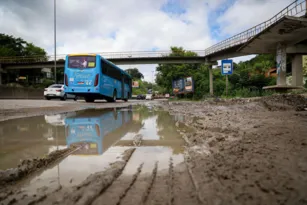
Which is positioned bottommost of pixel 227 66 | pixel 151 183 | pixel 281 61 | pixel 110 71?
pixel 151 183

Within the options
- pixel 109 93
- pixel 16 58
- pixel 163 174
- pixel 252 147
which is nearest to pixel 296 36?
pixel 109 93

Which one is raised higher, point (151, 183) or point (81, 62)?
point (81, 62)

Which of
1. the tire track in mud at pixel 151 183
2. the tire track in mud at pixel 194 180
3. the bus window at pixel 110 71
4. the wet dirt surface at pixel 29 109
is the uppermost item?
the bus window at pixel 110 71

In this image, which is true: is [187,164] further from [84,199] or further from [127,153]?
[84,199]

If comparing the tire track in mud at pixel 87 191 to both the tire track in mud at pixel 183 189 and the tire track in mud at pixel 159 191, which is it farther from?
the tire track in mud at pixel 183 189

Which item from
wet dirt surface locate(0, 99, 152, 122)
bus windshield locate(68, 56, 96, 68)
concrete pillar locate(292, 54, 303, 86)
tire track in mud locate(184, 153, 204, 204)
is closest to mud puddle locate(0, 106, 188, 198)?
tire track in mud locate(184, 153, 204, 204)

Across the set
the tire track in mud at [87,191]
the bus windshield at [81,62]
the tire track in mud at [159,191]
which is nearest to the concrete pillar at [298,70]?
the bus windshield at [81,62]

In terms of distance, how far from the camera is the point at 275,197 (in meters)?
1.16

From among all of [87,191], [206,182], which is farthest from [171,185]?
[87,191]

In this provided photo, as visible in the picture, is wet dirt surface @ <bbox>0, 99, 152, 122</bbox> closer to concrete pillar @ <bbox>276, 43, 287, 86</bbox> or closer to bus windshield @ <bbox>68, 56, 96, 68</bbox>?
bus windshield @ <bbox>68, 56, 96, 68</bbox>

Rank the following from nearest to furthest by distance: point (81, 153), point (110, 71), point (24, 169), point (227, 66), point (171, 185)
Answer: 1. point (171, 185)
2. point (24, 169)
3. point (81, 153)
4. point (110, 71)
5. point (227, 66)

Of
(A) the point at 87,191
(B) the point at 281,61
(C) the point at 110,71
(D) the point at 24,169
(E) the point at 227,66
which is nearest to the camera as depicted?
(A) the point at 87,191

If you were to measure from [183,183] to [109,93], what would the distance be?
47.2ft

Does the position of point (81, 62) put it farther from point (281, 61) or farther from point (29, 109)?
point (281, 61)
